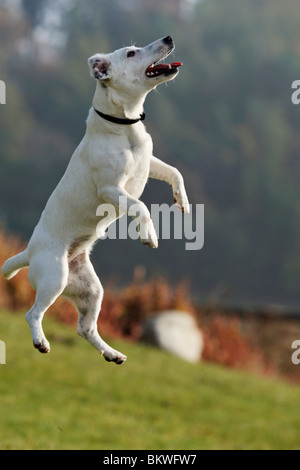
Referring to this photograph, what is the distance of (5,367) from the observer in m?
10.6

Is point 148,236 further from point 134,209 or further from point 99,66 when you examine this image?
point 99,66

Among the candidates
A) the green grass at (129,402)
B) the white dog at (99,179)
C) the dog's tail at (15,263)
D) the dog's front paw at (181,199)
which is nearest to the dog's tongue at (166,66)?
the white dog at (99,179)

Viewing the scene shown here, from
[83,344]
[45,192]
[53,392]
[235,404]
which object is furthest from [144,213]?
[45,192]

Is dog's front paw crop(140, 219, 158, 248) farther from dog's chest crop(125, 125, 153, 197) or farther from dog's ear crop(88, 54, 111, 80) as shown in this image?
dog's ear crop(88, 54, 111, 80)

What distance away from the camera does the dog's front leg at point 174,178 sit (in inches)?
115

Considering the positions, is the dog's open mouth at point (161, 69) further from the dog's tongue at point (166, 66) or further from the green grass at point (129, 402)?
the green grass at point (129, 402)

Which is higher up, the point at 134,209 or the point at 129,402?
the point at 129,402

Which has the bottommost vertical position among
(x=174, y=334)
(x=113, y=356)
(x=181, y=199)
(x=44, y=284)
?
(x=113, y=356)

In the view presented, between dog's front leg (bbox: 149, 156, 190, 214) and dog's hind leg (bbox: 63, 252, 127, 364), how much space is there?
0.46 m

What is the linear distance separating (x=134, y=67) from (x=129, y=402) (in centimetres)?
778

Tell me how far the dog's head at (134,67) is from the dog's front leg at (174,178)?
37 cm

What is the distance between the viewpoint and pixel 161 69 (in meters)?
2.62

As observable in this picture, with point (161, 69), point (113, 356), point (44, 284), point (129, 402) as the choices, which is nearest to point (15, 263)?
point (44, 284)
